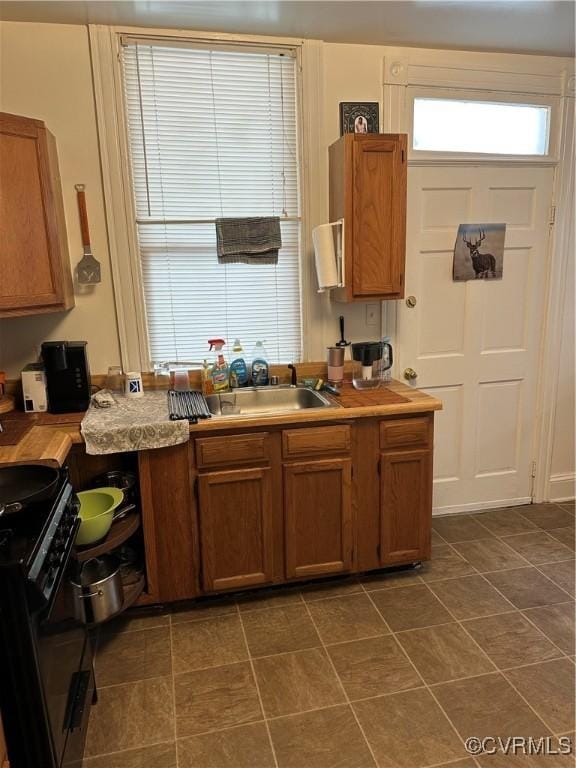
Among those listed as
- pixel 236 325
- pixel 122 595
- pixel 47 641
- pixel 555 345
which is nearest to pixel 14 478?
pixel 47 641

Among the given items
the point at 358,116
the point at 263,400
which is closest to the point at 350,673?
the point at 263,400

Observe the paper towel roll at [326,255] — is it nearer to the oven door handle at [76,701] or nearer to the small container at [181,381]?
the small container at [181,381]

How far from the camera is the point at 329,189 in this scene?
2742 millimetres

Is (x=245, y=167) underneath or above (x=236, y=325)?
above

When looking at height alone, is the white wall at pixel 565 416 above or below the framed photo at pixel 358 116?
below

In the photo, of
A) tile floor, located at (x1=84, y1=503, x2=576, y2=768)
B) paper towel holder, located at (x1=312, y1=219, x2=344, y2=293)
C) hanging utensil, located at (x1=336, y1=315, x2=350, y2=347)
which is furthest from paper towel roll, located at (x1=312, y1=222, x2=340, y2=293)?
tile floor, located at (x1=84, y1=503, x2=576, y2=768)

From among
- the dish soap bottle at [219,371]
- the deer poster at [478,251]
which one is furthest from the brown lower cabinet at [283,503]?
the deer poster at [478,251]

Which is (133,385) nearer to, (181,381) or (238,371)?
(181,381)

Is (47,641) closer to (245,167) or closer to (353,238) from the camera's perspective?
(353,238)

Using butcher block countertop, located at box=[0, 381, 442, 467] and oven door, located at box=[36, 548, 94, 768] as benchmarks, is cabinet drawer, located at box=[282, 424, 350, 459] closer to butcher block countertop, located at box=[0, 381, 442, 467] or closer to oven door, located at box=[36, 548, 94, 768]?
butcher block countertop, located at box=[0, 381, 442, 467]

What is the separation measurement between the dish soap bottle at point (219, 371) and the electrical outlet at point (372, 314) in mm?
808

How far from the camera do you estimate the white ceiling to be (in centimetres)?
222

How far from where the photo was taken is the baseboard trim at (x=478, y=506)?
3281 mm

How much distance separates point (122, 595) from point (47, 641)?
857 millimetres
